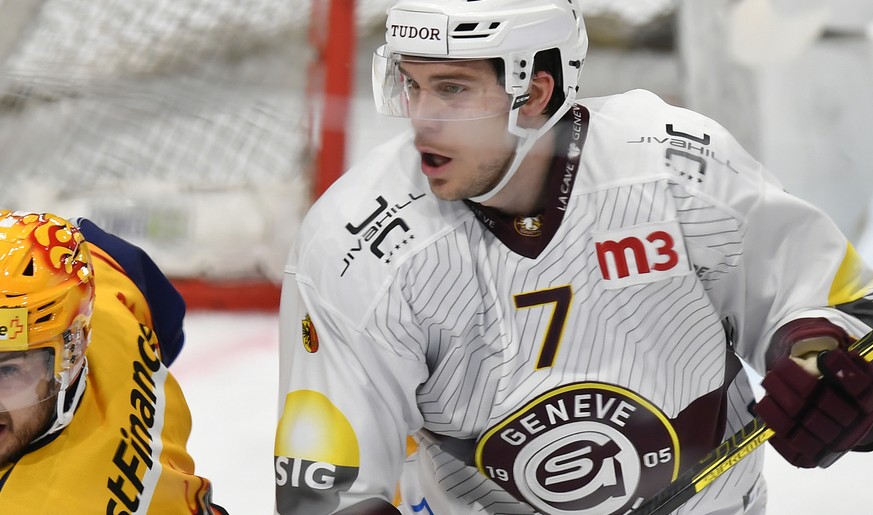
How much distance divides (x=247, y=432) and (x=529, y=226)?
4.10 feet

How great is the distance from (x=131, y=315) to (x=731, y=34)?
190cm

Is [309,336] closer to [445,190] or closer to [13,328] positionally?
[445,190]

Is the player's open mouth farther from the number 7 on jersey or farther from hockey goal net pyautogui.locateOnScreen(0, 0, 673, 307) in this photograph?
hockey goal net pyautogui.locateOnScreen(0, 0, 673, 307)

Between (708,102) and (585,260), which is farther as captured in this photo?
(708,102)

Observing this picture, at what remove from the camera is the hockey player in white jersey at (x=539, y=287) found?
4.97 ft

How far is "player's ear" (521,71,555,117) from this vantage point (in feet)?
5.09

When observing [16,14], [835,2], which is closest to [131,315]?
[16,14]

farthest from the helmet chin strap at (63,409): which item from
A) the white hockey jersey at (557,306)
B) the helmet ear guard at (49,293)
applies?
the white hockey jersey at (557,306)

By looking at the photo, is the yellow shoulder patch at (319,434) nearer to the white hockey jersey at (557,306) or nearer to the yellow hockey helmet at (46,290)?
the white hockey jersey at (557,306)

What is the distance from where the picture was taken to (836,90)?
3.09m

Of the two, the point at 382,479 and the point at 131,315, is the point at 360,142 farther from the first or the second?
the point at 382,479

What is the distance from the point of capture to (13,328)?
4.70 ft

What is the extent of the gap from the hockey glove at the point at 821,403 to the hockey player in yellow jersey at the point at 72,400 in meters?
0.77

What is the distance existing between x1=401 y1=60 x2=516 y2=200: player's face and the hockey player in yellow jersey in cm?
46
